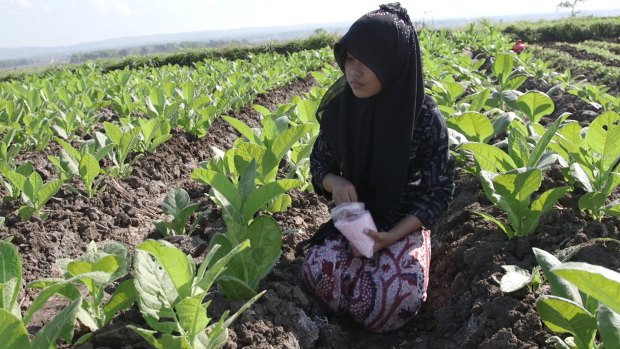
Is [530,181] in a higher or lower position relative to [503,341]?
higher

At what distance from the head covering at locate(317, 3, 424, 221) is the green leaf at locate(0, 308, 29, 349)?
1.62 meters

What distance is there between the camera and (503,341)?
1.94 metres

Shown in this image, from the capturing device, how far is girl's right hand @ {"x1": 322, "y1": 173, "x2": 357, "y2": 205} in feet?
8.61

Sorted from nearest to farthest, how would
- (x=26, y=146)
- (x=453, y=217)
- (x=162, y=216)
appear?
(x=453, y=217), (x=162, y=216), (x=26, y=146)

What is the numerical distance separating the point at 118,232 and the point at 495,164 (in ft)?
6.63

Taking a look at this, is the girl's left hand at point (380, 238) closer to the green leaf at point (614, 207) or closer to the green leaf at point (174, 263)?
the green leaf at point (614, 207)

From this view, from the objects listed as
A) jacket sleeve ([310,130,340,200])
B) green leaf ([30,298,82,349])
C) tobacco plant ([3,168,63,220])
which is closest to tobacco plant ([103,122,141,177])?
tobacco plant ([3,168,63,220])

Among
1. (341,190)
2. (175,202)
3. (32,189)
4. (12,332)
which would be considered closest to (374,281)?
(341,190)

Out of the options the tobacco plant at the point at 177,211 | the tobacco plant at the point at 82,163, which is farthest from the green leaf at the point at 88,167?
the tobacco plant at the point at 177,211

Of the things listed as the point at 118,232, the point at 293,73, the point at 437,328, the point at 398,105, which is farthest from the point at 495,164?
the point at 293,73

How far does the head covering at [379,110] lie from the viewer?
2.43 meters

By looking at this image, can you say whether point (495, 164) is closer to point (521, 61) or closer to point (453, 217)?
point (453, 217)

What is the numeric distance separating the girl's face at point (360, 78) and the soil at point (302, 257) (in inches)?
27.6

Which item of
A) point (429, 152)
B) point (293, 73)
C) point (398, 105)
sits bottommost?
Result: point (293, 73)
